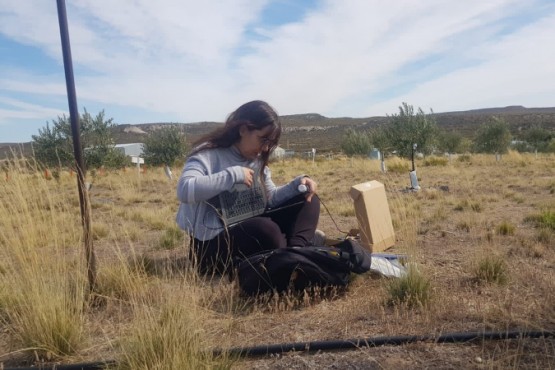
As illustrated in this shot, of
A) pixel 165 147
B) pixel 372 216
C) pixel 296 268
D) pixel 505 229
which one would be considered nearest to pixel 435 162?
pixel 165 147

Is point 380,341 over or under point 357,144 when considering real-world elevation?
under

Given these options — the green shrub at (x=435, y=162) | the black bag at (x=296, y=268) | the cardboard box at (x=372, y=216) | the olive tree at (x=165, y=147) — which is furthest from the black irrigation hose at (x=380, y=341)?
the olive tree at (x=165, y=147)

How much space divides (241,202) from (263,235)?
0.37 metres

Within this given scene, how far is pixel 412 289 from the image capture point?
2516mm

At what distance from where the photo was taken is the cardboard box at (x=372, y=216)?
3.83 m

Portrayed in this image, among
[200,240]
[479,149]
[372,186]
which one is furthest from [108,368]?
[479,149]

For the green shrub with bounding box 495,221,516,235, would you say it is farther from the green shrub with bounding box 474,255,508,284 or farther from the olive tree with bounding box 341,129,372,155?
the olive tree with bounding box 341,129,372,155

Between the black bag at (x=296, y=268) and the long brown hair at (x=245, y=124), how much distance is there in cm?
88

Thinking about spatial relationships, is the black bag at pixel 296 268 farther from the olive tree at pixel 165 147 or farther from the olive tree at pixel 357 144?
the olive tree at pixel 357 144

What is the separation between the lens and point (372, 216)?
3904 millimetres

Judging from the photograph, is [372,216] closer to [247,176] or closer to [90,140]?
[247,176]

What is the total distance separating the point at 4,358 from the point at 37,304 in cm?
27

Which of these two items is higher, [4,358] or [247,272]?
[247,272]

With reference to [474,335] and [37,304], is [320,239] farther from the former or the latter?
[37,304]
